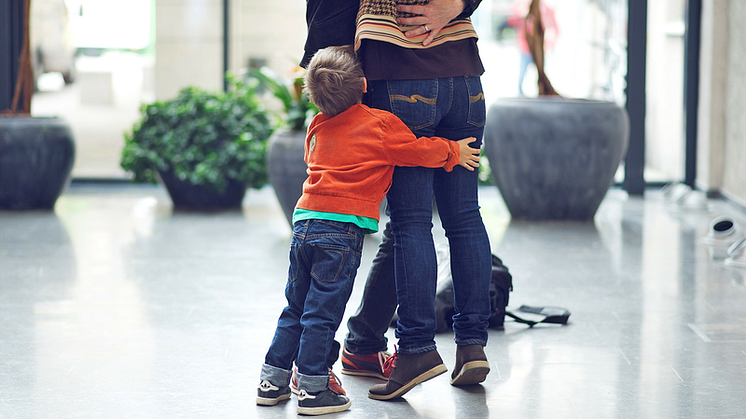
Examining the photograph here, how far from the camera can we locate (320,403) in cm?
218

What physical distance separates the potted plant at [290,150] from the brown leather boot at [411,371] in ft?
8.02

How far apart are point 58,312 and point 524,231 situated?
2719 mm

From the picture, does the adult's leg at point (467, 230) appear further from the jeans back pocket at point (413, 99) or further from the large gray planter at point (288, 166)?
the large gray planter at point (288, 166)

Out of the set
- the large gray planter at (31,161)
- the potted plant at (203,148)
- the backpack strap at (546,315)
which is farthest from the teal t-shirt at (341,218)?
the large gray planter at (31,161)

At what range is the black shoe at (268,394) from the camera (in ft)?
7.30

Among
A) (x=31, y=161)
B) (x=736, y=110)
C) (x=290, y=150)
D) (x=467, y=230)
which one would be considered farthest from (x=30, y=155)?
(x=736, y=110)

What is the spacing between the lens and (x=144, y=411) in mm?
2182

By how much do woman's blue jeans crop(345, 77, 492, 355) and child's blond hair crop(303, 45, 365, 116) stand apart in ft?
0.24

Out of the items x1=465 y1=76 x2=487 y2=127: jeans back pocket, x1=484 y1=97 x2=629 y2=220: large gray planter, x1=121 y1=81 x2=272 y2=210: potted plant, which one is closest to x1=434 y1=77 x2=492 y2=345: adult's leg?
x1=465 y1=76 x2=487 y2=127: jeans back pocket

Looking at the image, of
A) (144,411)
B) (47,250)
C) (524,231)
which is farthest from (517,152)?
(144,411)

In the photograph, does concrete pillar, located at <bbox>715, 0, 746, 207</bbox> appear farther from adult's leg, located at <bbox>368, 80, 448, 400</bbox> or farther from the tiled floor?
adult's leg, located at <bbox>368, 80, 448, 400</bbox>

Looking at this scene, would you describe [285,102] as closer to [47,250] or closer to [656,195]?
[47,250]

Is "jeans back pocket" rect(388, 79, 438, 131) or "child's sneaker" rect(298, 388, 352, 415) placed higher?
"jeans back pocket" rect(388, 79, 438, 131)

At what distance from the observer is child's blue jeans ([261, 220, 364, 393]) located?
7.16 ft
